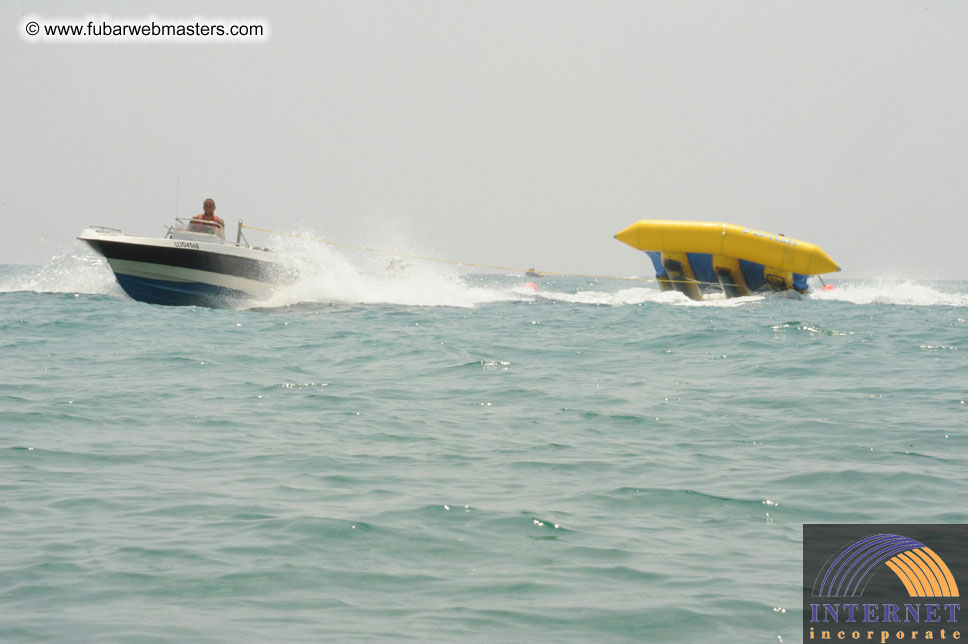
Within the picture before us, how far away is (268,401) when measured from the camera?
756 centimetres

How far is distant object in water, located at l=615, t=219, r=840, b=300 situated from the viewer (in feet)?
65.8

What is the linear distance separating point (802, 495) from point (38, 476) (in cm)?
417

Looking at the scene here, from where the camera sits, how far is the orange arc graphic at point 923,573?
11.9 ft

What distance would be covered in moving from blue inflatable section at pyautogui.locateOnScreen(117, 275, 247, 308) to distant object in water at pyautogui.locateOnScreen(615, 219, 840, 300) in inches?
378

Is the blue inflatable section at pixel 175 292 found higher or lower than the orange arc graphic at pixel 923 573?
higher

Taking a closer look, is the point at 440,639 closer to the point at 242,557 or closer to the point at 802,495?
the point at 242,557

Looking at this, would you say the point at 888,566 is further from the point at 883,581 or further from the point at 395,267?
the point at 395,267

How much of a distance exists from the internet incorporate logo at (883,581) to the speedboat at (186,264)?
1320 cm

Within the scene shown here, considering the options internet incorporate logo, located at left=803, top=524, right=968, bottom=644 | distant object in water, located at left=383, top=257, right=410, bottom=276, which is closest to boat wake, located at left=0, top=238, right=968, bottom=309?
distant object in water, located at left=383, top=257, right=410, bottom=276

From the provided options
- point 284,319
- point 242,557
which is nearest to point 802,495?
point 242,557

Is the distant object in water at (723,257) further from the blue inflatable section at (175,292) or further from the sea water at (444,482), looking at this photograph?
the blue inflatable section at (175,292)

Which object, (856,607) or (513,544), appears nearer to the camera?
(856,607)

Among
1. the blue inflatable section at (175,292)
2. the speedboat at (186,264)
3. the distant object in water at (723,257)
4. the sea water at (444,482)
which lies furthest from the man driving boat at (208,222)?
the distant object in water at (723,257)

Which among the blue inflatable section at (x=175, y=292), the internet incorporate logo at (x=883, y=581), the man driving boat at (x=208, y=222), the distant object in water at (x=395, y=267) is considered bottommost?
the internet incorporate logo at (x=883, y=581)
